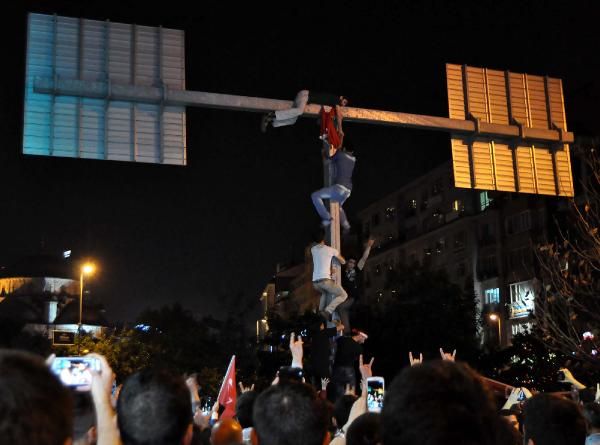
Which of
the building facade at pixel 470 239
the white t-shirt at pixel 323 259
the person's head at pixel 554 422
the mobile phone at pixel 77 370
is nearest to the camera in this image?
the mobile phone at pixel 77 370

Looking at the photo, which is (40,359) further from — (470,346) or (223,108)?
(470,346)

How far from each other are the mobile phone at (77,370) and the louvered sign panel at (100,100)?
10.8 m

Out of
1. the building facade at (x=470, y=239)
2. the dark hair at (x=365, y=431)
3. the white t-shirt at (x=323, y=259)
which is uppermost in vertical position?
the building facade at (x=470, y=239)

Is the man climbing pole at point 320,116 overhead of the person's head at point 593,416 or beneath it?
overhead

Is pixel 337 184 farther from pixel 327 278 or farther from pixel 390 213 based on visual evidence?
pixel 390 213

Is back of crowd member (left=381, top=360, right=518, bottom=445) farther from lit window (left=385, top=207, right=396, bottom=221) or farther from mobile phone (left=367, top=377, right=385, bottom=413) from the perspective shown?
lit window (left=385, top=207, right=396, bottom=221)

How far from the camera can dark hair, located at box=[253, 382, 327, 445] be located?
448cm

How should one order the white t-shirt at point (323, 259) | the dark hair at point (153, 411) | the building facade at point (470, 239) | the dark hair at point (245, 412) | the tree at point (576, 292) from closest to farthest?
1. the dark hair at point (153, 411)
2. the dark hair at point (245, 412)
3. the white t-shirt at point (323, 259)
4. the tree at point (576, 292)
5. the building facade at point (470, 239)

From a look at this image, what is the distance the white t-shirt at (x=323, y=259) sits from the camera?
13.8 m

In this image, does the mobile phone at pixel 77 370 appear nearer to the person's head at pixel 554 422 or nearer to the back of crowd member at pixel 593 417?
the person's head at pixel 554 422

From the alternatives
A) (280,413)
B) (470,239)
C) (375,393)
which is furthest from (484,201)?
(280,413)

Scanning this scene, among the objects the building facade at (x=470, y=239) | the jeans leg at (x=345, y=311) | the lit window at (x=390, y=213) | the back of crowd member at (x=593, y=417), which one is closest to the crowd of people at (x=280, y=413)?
the back of crowd member at (x=593, y=417)

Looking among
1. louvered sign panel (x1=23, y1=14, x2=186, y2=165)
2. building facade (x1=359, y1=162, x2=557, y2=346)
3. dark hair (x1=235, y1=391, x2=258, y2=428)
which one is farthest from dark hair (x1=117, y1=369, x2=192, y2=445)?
building facade (x1=359, y1=162, x2=557, y2=346)

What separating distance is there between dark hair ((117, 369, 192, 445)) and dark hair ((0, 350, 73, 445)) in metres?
1.39
